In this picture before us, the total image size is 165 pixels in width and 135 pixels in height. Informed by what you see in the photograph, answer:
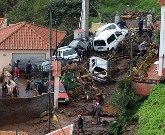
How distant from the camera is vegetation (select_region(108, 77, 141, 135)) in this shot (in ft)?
98.2

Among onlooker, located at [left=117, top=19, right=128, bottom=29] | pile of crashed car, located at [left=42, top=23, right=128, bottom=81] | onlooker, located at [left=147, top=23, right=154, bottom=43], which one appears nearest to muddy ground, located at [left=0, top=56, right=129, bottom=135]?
pile of crashed car, located at [left=42, top=23, right=128, bottom=81]

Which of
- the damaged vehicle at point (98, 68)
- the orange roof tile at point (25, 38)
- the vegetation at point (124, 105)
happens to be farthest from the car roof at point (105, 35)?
the vegetation at point (124, 105)

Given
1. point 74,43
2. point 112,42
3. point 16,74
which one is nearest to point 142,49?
point 112,42

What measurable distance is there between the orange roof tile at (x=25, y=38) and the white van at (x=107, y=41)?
2.83 m

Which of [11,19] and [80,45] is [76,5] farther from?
[80,45]

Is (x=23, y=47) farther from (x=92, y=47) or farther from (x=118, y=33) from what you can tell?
(x=118, y=33)

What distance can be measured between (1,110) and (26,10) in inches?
975

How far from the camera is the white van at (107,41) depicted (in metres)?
42.7

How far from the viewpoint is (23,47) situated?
41156 millimetres

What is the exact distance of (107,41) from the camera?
140ft

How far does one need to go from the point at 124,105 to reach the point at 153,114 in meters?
3.19

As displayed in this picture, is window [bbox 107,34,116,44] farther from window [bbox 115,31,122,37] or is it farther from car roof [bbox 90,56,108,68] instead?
car roof [bbox 90,56,108,68]

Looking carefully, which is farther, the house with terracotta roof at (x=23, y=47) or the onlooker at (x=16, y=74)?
the house with terracotta roof at (x=23, y=47)

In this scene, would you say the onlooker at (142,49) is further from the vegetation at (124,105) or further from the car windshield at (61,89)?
the vegetation at (124,105)
